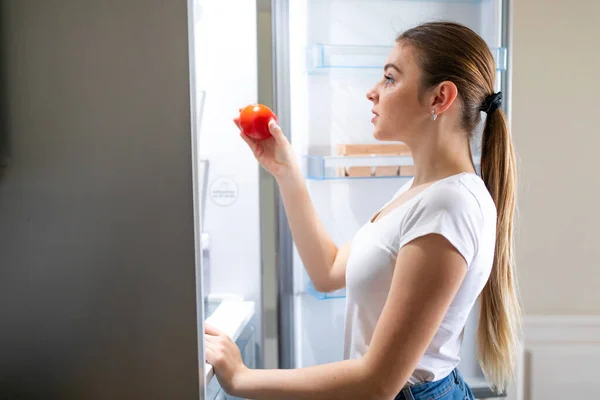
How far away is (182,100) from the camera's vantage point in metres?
0.72

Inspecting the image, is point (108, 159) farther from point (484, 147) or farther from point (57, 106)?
point (484, 147)

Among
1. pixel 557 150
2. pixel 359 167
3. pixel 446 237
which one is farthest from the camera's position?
pixel 557 150

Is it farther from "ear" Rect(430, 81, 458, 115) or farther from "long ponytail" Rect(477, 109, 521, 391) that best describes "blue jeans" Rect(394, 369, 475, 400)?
"ear" Rect(430, 81, 458, 115)

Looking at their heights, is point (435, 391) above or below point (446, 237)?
below

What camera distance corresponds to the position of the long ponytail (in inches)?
41.9

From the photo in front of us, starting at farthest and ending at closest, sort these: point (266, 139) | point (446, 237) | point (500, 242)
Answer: point (266, 139)
point (500, 242)
point (446, 237)

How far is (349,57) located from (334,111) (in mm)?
150

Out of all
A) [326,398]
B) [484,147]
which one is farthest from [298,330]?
[484,147]

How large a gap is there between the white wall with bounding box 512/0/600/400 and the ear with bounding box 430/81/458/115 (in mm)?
904

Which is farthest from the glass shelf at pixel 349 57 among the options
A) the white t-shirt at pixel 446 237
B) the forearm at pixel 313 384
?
the forearm at pixel 313 384

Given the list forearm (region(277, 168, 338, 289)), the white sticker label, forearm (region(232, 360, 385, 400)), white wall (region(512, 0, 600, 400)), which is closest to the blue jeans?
forearm (region(232, 360, 385, 400))

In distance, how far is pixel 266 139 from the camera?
47.9 inches

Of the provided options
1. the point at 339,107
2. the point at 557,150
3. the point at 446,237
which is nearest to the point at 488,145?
the point at 446,237

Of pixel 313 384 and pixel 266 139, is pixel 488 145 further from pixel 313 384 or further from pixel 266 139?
pixel 313 384
